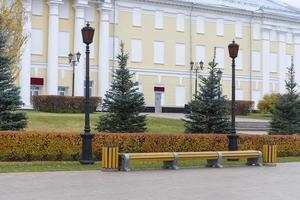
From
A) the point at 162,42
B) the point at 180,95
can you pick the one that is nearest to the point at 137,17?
the point at 162,42

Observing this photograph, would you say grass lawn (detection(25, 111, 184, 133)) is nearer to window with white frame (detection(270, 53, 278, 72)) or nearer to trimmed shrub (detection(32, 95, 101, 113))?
trimmed shrub (detection(32, 95, 101, 113))

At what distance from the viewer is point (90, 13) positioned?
197ft

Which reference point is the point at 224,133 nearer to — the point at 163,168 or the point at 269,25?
the point at 163,168

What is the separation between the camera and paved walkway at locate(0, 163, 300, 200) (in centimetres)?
1322

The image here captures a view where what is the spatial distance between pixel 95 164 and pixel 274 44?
5665cm

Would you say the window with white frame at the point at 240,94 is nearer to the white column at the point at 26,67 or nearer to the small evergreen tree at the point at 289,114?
the white column at the point at 26,67

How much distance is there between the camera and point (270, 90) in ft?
242

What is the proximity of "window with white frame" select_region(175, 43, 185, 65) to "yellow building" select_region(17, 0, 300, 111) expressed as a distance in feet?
0.36

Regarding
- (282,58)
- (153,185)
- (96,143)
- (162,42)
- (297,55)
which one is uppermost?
(297,55)

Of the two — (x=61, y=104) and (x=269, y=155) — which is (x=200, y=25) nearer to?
(x=61, y=104)

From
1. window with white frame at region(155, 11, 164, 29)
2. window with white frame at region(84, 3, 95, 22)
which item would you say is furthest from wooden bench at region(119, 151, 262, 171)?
window with white frame at region(155, 11, 164, 29)

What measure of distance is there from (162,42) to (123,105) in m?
39.1

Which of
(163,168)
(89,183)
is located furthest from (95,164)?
(89,183)

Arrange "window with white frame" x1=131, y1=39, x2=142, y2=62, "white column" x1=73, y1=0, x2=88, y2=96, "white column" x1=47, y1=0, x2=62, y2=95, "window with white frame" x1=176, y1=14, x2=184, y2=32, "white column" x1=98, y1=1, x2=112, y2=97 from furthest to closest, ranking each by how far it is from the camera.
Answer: "window with white frame" x1=176, y1=14, x2=184, y2=32
"window with white frame" x1=131, y1=39, x2=142, y2=62
"white column" x1=98, y1=1, x2=112, y2=97
"white column" x1=73, y1=0, x2=88, y2=96
"white column" x1=47, y1=0, x2=62, y2=95
